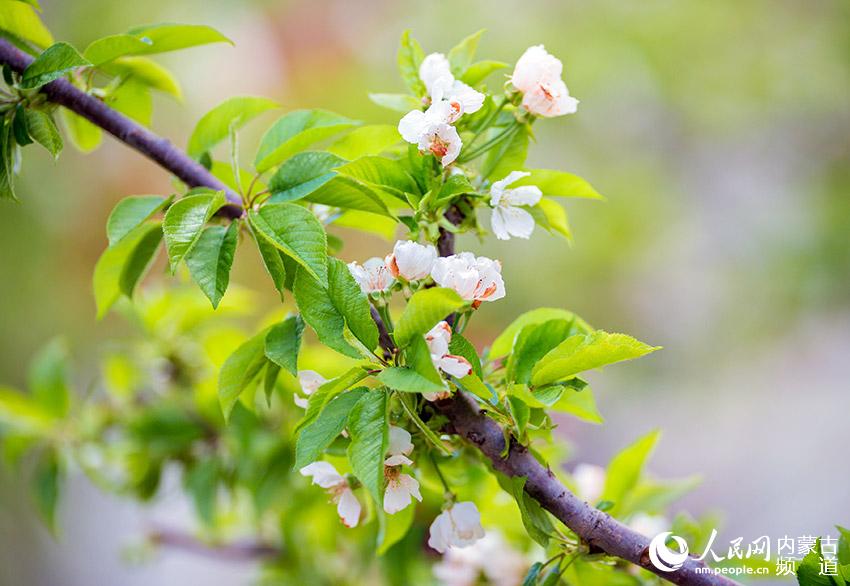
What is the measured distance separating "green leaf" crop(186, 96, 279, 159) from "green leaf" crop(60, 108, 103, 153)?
0.06 metres

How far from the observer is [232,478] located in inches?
25.0

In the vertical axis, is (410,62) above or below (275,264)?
above

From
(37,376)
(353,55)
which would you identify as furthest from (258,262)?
(37,376)

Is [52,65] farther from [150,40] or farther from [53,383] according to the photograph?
[53,383]

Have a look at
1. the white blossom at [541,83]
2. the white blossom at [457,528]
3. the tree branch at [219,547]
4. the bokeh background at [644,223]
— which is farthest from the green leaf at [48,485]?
the bokeh background at [644,223]

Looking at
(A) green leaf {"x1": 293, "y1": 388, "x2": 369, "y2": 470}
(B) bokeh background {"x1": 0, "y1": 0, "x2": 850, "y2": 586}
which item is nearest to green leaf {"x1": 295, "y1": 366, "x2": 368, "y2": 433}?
(A) green leaf {"x1": 293, "y1": 388, "x2": 369, "y2": 470}

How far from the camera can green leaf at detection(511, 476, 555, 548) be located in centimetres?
33

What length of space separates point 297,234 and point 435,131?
0.23 feet

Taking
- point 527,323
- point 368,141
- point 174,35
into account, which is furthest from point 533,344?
point 174,35

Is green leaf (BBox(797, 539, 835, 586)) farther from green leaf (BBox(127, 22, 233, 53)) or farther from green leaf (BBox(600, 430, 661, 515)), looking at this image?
green leaf (BBox(127, 22, 233, 53))

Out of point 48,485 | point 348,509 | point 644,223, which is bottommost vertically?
point 48,485

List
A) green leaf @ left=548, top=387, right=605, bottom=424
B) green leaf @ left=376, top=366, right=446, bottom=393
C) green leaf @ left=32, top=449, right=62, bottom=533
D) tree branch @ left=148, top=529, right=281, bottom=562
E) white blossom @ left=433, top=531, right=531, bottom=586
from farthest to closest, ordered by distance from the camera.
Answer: tree branch @ left=148, top=529, right=281, bottom=562, green leaf @ left=32, top=449, right=62, bottom=533, white blossom @ left=433, top=531, right=531, bottom=586, green leaf @ left=548, top=387, right=605, bottom=424, green leaf @ left=376, top=366, right=446, bottom=393

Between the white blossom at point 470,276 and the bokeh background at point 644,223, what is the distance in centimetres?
123

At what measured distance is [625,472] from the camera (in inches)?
18.7
